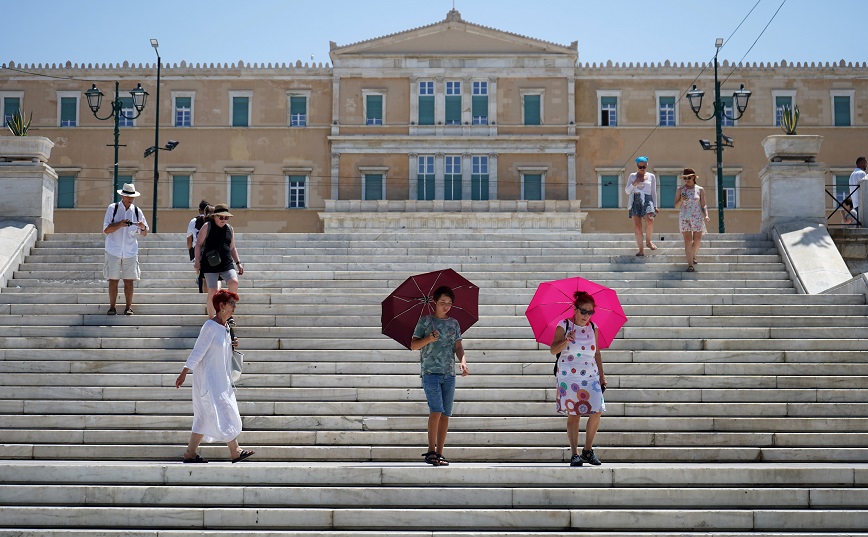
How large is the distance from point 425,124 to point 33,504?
128ft

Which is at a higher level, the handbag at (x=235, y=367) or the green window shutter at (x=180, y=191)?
the green window shutter at (x=180, y=191)

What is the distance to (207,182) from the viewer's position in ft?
155

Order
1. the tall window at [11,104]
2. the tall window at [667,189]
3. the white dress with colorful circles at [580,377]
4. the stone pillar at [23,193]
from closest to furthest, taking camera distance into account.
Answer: the white dress with colorful circles at [580,377] < the stone pillar at [23,193] < the tall window at [667,189] < the tall window at [11,104]

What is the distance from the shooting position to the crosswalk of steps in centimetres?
874

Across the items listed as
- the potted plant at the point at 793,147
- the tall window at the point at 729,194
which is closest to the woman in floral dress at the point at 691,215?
the potted plant at the point at 793,147

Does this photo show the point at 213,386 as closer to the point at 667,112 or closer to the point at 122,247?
the point at 122,247

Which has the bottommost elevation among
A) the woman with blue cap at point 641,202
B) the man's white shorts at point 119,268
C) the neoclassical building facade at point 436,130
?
the man's white shorts at point 119,268

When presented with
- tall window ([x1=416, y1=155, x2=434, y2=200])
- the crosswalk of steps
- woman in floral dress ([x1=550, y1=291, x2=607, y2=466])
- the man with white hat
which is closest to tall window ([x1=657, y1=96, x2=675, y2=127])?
Result: tall window ([x1=416, y1=155, x2=434, y2=200])

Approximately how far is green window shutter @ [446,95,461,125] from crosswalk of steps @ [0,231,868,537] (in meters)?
30.5

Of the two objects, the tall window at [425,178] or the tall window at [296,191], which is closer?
the tall window at [425,178]

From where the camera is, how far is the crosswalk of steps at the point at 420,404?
8742 millimetres

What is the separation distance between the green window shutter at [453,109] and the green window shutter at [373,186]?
368cm

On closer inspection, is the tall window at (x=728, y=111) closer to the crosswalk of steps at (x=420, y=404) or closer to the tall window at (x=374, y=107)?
the tall window at (x=374, y=107)

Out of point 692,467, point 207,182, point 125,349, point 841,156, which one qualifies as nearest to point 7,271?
point 125,349
